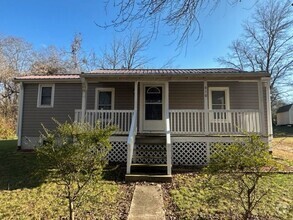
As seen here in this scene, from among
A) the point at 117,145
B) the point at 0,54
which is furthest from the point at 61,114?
the point at 0,54

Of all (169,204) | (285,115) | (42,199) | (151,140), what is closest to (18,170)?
(42,199)

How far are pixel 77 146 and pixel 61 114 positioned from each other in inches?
307

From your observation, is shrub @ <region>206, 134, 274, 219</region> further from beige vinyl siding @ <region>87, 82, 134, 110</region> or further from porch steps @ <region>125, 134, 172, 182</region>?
beige vinyl siding @ <region>87, 82, 134, 110</region>

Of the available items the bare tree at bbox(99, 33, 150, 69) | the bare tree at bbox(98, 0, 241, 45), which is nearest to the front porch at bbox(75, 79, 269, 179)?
the bare tree at bbox(98, 0, 241, 45)

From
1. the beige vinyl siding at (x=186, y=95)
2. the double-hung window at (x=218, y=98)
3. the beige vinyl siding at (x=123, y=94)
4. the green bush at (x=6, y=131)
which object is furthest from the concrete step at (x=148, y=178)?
the green bush at (x=6, y=131)

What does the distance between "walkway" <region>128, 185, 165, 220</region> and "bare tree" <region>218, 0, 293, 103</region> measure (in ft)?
79.3

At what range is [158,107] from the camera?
1047 cm

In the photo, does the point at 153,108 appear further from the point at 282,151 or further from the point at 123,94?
the point at 282,151

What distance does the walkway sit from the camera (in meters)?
4.54

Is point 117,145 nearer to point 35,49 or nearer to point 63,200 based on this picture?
point 63,200

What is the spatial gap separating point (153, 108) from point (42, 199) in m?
6.11

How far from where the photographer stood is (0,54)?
85.4 ft

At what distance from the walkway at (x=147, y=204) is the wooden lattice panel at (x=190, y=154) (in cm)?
251

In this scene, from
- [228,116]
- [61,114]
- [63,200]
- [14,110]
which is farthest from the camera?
[14,110]
